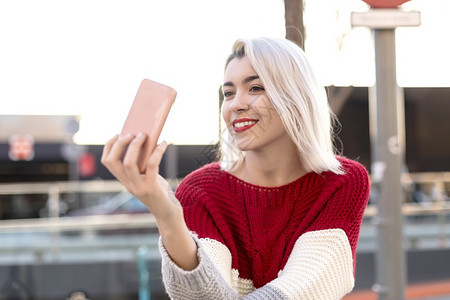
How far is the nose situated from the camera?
1827 millimetres

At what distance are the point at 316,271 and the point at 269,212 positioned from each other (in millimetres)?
239

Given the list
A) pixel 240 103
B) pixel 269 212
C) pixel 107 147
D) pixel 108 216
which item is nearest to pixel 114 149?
pixel 107 147

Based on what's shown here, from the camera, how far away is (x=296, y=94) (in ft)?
6.08

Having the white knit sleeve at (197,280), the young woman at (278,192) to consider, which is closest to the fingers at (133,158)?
the white knit sleeve at (197,280)

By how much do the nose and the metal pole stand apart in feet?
6.43

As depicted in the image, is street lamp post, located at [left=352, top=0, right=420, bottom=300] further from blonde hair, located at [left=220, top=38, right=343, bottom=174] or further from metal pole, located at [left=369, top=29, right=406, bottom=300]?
blonde hair, located at [left=220, top=38, right=343, bottom=174]

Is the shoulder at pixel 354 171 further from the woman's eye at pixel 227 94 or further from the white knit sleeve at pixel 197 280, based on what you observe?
the white knit sleeve at pixel 197 280

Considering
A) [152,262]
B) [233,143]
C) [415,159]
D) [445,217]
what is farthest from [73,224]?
[415,159]

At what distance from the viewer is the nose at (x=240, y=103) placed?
183cm

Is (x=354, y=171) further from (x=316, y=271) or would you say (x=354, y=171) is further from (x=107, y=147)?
(x=107, y=147)

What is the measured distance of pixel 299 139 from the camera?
1.89 m

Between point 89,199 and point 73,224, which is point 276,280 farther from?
point 89,199

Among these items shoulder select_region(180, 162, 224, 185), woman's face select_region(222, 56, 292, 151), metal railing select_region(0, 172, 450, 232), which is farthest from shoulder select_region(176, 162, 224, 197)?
metal railing select_region(0, 172, 450, 232)

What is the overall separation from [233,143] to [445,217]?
22.1 ft
